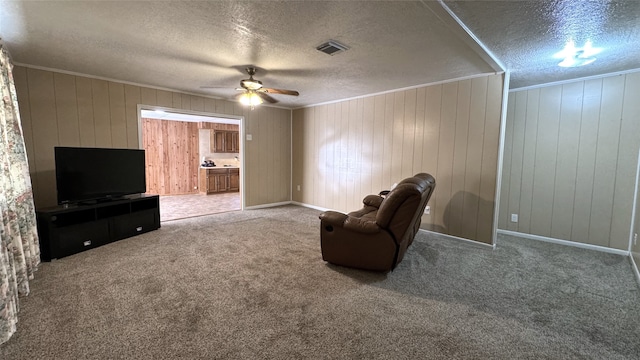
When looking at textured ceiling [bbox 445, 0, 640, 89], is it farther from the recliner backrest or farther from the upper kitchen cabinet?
the upper kitchen cabinet

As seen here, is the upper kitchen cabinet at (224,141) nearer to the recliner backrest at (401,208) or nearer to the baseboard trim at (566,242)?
the recliner backrest at (401,208)

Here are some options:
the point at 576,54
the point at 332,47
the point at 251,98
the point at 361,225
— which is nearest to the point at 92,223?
the point at 251,98

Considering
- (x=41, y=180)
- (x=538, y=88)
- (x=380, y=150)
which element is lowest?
(x=41, y=180)

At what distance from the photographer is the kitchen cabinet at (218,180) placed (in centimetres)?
811

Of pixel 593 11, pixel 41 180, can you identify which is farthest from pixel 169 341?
pixel 593 11

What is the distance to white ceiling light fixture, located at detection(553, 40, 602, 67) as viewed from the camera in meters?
2.72

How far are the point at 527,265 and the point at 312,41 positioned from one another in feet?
11.6

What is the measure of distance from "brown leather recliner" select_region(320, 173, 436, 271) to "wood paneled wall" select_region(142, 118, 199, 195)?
672 centimetres

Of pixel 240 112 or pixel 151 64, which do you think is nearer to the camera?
pixel 151 64

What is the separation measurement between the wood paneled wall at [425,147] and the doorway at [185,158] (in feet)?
9.37

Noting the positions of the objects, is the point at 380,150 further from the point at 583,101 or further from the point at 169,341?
the point at 169,341

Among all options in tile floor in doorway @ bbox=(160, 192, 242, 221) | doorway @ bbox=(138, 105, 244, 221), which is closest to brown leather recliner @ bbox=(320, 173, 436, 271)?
tile floor in doorway @ bbox=(160, 192, 242, 221)

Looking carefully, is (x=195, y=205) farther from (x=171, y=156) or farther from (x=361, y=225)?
(x=361, y=225)

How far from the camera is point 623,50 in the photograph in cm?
280
